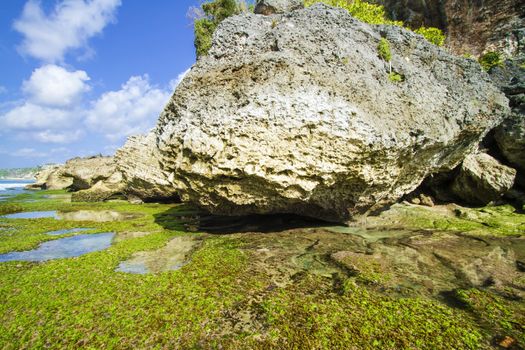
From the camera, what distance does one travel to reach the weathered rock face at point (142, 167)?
2034 cm

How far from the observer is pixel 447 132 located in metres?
9.94

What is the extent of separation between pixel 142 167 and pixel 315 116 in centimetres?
1593

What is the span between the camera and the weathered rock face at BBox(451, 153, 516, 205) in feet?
38.3

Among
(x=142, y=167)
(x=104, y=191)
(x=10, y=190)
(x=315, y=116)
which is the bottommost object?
(x=104, y=191)

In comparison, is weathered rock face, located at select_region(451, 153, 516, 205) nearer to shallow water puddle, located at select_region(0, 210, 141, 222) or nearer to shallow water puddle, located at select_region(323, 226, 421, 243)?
shallow water puddle, located at select_region(323, 226, 421, 243)

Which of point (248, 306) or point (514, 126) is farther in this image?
point (514, 126)

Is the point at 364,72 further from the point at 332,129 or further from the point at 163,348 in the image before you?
the point at 163,348

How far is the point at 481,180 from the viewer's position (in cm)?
1184

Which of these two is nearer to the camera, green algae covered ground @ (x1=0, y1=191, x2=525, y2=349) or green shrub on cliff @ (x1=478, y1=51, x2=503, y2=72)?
green algae covered ground @ (x1=0, y1=191, x2=525, y2=349)

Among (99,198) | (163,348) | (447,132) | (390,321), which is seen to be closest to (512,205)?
(447,132)

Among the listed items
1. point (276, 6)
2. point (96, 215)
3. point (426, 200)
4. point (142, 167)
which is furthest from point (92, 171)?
point (426, 200)

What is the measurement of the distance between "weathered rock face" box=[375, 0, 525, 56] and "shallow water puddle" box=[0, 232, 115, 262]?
24.7 m

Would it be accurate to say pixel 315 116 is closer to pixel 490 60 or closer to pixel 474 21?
pixel 490 60

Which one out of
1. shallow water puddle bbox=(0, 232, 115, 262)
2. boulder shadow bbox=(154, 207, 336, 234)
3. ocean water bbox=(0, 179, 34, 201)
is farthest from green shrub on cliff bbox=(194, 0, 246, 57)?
ocean water bbox=(0, 179, 34, 201)
